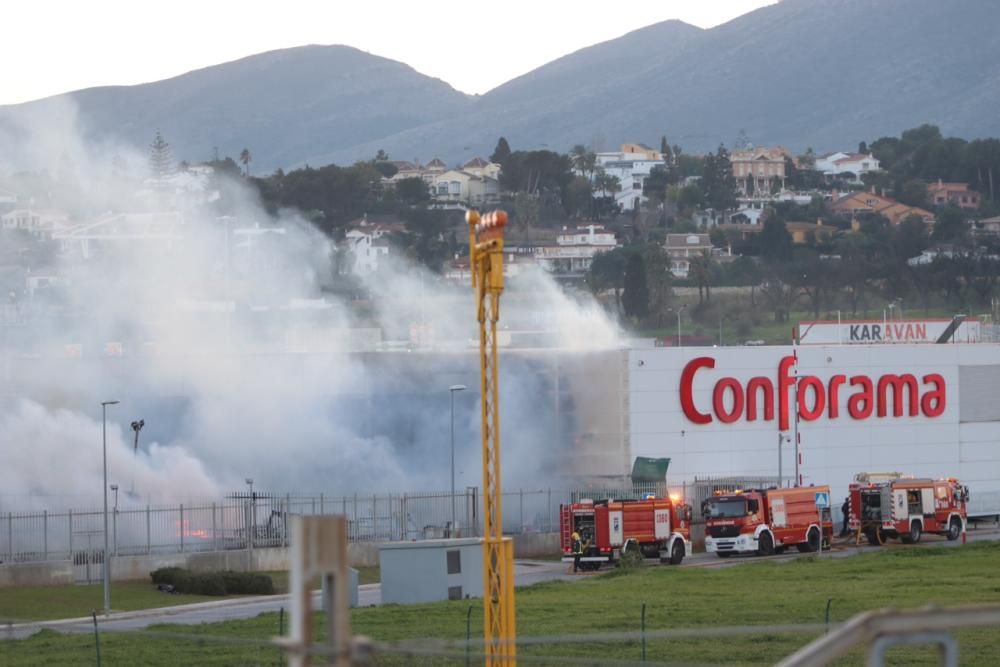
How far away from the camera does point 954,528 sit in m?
61.7

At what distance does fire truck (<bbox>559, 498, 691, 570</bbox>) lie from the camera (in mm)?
55031

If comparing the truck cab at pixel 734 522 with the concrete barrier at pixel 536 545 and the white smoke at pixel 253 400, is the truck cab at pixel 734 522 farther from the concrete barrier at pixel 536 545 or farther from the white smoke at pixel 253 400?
the white smoke at pixel 253 400

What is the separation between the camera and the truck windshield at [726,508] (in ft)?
188

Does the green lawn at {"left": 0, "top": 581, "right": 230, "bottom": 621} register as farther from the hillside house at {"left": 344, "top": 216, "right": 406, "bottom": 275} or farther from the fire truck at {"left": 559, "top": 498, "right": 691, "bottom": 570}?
the hillside house at {"left": 344, "top": 216, "right": 406, "bottom": 275}

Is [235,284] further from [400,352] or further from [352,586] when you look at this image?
[352,586]

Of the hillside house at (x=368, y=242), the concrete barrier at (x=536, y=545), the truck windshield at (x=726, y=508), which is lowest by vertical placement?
the concrete barrier at (x=536, y=545)

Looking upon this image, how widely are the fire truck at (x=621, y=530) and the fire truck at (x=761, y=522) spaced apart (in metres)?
1.76

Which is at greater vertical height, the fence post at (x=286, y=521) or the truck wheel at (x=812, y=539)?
the fence post at (x=286, y=521)

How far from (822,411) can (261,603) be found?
108 ft

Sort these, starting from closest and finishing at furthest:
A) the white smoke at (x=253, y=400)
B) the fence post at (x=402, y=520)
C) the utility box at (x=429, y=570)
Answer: the utility box at (x=429, y=570)
the fence post at (x=402, y=520)
the white smoke at (x=253, y=400)

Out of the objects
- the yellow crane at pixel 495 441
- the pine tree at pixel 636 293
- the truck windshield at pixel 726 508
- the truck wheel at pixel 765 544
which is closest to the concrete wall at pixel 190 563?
the truck windshield at pixel 726 508

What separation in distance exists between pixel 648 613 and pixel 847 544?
91.3 ft

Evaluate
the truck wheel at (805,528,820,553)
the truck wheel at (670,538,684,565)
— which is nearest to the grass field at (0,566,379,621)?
the truck wheel at (670,538,684,565)

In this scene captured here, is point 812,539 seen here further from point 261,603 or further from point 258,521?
point 261,603
